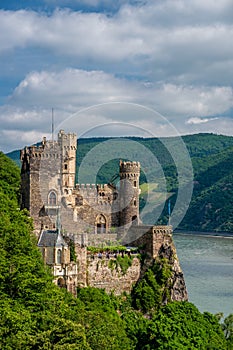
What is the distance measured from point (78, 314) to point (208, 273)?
139ft

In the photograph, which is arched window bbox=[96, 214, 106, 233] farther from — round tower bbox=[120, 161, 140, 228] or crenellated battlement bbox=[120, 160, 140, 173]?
crenellated battlement bbox=[120, 160, 140, 173]

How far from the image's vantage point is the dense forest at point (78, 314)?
968 inches

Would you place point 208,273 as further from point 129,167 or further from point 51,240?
point 51,240

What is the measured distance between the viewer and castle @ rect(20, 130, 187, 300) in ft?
138

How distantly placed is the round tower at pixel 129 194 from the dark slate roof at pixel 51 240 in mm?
8499

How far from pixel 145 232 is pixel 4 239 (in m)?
13.8

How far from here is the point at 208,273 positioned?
Result: 71375mm

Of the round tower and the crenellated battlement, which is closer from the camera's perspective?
the round tower

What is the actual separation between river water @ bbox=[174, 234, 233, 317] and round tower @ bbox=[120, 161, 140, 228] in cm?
1133

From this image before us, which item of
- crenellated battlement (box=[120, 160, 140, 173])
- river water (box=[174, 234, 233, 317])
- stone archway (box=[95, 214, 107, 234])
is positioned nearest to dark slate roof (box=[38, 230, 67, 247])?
stone archway (box=[95, 214, 107, 234])

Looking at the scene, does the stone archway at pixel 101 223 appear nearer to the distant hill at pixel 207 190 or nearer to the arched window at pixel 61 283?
the arched window at pixel 61 283

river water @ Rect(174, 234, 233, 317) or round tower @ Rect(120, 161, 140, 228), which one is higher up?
round tower @ Rect(120, 161, 140, 228)

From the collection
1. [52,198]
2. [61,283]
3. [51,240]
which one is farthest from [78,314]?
[52,198]

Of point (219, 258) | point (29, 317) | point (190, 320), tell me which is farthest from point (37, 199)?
point (219, 258)
